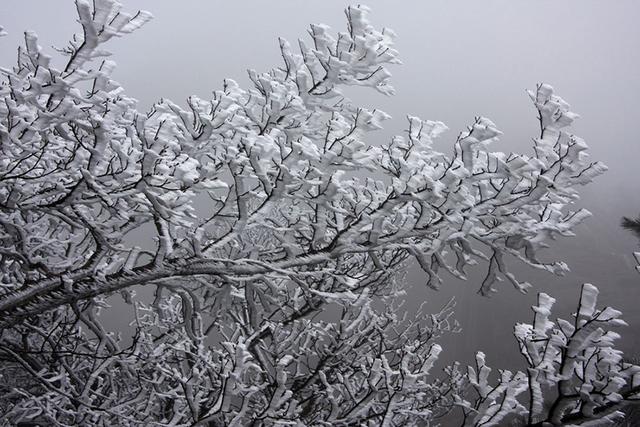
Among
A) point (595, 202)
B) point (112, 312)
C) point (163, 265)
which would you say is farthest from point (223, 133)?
point (595, 202)

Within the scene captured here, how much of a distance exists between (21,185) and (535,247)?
3681 millimetres

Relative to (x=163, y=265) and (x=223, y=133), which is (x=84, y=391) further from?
(x=223, y=133)

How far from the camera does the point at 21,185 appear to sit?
3.04 metres

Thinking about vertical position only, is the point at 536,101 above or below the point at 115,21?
below

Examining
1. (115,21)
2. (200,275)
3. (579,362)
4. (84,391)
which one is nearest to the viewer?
(579,362)

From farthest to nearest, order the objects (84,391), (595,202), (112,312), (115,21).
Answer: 1. (595,202)
2. (112,312)
3. (84,391)
4. (115,21)

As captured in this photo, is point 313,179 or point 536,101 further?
point 313,179

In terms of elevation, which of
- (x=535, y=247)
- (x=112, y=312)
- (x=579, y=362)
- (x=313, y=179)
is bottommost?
(x=579, y=362)

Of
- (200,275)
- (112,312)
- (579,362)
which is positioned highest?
(112,312)

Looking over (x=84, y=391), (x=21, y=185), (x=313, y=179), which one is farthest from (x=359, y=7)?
(x=84, y=391)

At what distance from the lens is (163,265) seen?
8.98 feet

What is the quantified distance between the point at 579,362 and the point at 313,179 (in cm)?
179

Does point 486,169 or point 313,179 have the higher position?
point 313,179

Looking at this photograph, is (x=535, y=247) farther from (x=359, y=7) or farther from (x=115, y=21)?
(x=115, y=21)
